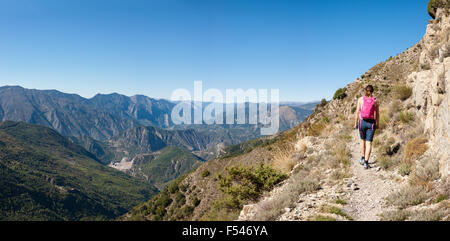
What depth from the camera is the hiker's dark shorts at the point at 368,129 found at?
895cm

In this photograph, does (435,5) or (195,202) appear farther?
(195,202)

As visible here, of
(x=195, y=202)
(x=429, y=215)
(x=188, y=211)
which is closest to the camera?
(x=429, y=215)

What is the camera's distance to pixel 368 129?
906cm

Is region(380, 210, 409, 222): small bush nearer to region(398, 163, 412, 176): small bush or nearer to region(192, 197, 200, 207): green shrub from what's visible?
region(398, 163, 412, 176): small bush

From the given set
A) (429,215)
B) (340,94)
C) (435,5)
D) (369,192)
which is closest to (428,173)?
(369,192)

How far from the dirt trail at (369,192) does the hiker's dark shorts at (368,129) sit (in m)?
1.07

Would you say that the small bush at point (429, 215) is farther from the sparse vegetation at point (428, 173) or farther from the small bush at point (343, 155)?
the small bush at point (343, 155)

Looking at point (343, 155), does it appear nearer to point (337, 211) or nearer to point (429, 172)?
point (429, 172)

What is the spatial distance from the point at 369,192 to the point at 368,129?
2731 mm

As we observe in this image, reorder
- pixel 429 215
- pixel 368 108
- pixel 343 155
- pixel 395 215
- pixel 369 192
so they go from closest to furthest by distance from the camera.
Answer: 1. pixel 429 215
2. pixel 395 215
3. pixel 369 192
4. pixel 368 108
5. pixel 343 155

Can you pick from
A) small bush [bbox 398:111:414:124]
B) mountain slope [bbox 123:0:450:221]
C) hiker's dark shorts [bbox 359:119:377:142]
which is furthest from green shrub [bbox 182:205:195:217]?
hiker's dark shorts [bbox 359:119:377:142]

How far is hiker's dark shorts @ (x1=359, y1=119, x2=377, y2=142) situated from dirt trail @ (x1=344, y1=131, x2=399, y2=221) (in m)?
1.07
